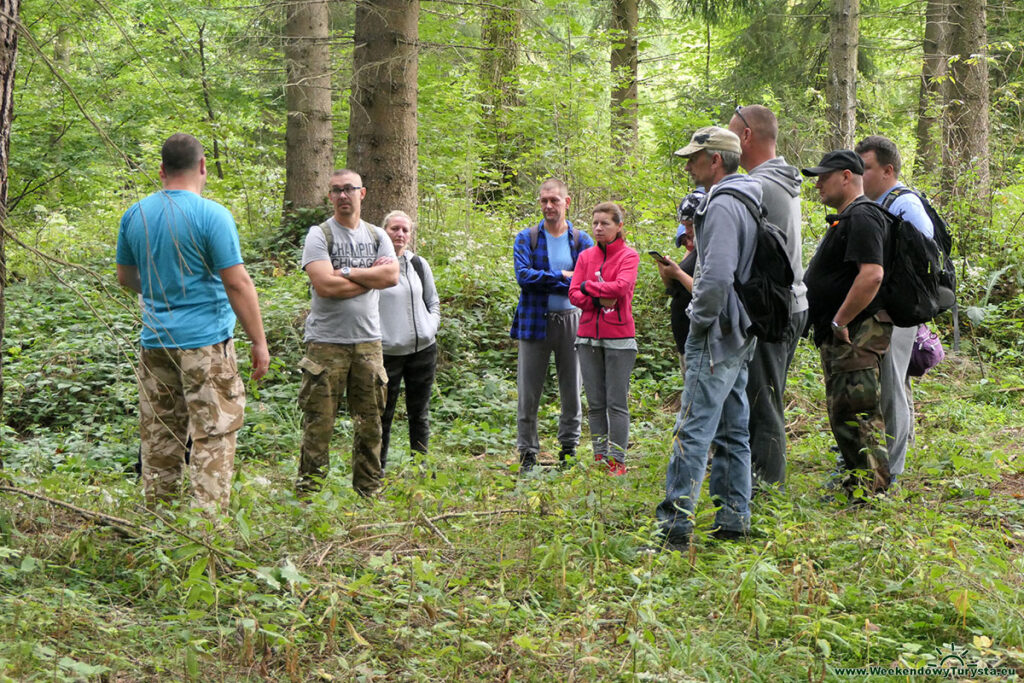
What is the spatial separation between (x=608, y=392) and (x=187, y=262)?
3.24m

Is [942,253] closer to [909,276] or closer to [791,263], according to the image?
[909,276]

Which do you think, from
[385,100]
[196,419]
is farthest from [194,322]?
[385,100]

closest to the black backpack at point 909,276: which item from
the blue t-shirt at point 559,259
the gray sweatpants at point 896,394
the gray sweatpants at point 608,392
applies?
the gray sweatpants at point 896,394

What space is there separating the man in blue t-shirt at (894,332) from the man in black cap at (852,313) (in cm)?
28

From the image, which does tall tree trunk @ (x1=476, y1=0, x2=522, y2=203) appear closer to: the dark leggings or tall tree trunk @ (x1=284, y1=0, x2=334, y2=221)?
tall tree trunk @ (x1=284, y1=0, x2=334, y2=221)

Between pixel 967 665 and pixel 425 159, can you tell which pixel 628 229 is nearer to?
pixel 425 159

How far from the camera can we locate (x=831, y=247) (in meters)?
5.29

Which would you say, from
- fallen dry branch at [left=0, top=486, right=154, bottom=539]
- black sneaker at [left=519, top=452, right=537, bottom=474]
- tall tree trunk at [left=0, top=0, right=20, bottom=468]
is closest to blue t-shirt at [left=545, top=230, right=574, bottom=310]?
black sneaker at [left=519, top=452, right=537, bottom=474]

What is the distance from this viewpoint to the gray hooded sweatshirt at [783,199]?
15.9ft

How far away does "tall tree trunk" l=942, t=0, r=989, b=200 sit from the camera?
1130cm

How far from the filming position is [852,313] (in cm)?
507

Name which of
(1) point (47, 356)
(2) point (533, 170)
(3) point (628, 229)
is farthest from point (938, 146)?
(1) point (47, 356)

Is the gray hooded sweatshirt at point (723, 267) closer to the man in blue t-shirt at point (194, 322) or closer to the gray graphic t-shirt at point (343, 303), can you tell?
the gray graphic t-shirt at point (343, 303)

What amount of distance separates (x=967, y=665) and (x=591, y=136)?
10.5 metres
